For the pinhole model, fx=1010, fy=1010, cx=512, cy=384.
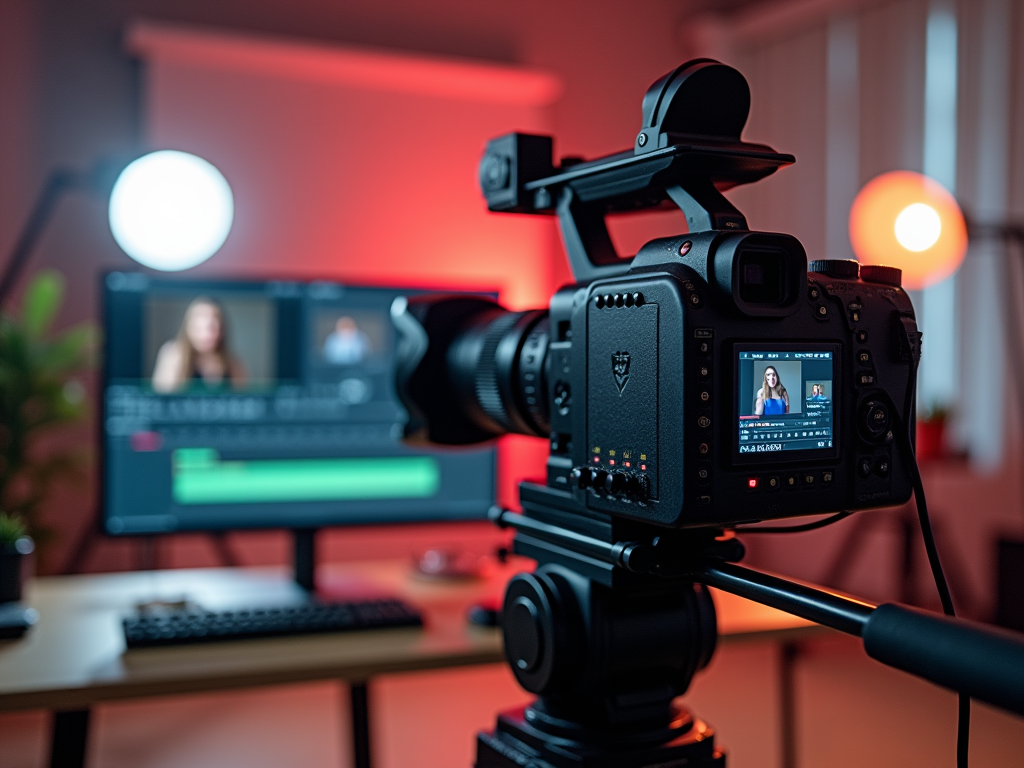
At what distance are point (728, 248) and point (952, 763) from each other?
396 millimetres

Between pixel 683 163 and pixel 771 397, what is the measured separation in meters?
0.19

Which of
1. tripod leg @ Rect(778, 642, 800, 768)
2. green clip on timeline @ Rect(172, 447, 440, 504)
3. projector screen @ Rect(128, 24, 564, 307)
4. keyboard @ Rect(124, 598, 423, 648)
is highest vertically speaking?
projector screen @ Rect(128, 24, 564, 307)

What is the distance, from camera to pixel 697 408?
66 centimetres

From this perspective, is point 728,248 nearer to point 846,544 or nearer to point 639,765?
point 639,765

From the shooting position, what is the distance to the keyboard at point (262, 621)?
133cm

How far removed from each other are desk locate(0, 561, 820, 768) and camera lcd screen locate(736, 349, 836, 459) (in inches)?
28.4

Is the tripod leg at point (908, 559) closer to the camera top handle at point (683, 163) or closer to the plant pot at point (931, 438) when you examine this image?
the plant pot at point (931, 438)

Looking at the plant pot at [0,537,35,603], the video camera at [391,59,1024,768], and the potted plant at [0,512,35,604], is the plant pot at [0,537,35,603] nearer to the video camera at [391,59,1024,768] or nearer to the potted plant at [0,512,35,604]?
the potted plant at [0,512,35,604]

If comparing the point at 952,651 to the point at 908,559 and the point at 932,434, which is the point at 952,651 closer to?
the point at 908,559

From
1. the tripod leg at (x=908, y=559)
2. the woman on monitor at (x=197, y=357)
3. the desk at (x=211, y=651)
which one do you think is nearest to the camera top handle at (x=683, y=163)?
the desk at (x=211, y=651)

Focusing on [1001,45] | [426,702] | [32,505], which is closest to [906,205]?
[1001,45]

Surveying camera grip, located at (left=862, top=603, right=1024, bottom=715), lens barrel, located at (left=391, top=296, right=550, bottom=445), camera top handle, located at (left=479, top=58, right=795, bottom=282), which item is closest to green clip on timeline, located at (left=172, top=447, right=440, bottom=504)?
lens barrel, located at (left=391, top=296, right=550, bottom=445)

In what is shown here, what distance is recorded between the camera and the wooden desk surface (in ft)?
3.95

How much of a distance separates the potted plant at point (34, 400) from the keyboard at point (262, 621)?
1349mm
